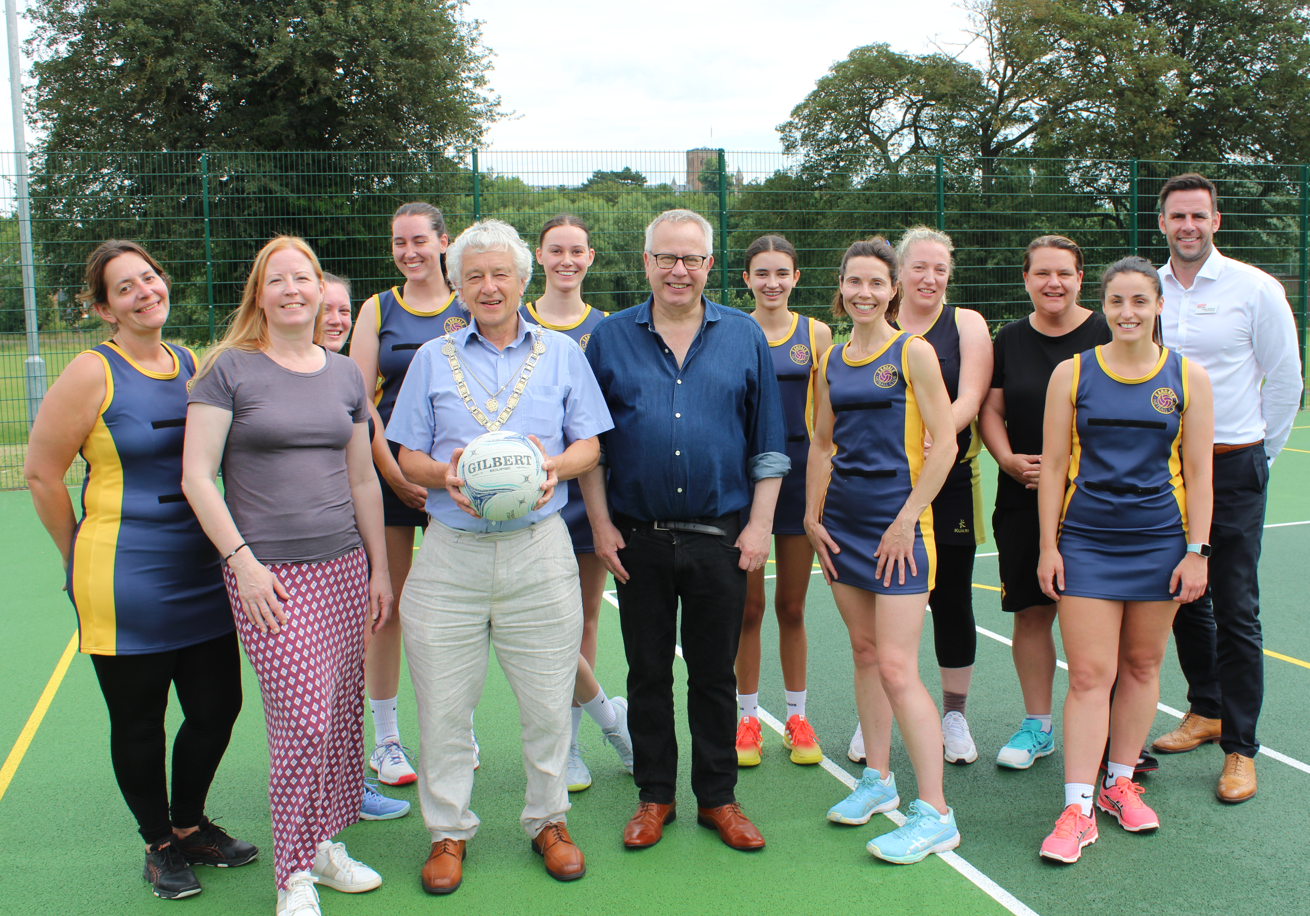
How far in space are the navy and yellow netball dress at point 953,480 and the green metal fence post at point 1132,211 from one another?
11028mm

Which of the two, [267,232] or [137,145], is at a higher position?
[137,145]

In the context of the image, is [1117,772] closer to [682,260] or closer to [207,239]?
[682,260]

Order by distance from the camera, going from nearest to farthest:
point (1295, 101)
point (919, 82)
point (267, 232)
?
point (267, 232) < point (1295, 101) < point (919, 82)

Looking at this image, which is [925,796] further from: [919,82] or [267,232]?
[919,82]

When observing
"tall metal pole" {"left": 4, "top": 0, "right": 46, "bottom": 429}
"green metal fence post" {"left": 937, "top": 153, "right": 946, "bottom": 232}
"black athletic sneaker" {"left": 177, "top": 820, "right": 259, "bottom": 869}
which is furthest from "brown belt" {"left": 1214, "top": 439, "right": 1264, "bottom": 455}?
"tall metal pole" {"left": 4, "top": 0, "right": 46, "bottom": 429}

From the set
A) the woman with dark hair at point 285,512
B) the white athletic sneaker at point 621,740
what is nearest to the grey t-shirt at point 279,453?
the woman with dark hair at point 285,512

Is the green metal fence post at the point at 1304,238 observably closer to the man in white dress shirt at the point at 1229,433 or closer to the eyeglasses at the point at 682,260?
the man in white dress shirt at the point at 1229,433

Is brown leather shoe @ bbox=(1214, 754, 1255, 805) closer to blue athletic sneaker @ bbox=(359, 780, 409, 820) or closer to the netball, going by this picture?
the netball

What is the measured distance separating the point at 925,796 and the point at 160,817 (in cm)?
242

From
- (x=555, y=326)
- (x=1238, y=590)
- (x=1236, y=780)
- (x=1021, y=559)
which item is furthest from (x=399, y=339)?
(x=1236, y=780)

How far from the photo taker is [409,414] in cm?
294

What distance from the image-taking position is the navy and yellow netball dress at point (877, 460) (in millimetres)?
3146

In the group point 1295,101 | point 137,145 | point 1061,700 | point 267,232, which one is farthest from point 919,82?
point 1061,700

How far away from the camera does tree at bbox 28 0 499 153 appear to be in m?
16.1
